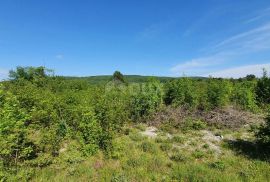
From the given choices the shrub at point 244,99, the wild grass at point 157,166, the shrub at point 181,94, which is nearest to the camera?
the wild grass at point 157,166

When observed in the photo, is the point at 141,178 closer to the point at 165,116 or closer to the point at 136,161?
the point at 136,161

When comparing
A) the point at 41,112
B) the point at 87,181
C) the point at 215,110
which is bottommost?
the point at 87,181

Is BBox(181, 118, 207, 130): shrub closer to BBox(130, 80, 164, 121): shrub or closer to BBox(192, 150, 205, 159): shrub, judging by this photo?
BBox(130, 80, 164, 121): shrub

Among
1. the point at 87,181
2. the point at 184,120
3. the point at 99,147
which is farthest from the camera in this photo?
the point at 184,120

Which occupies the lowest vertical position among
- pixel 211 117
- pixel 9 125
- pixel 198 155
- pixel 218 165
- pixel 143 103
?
pixel 198 155

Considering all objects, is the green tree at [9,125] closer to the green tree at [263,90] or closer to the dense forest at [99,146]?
the dense forest at [99,146]

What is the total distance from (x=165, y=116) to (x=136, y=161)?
225 inches

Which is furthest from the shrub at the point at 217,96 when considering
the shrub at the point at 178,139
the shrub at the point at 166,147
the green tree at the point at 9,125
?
the green tree at the point at 9,125

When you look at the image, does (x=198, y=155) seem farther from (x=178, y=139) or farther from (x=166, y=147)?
(x=178, y=139)

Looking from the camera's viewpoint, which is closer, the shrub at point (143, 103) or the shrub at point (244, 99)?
the shrub at point (143, 103)

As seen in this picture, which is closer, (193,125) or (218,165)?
(218,165)

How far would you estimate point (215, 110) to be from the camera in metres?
13.2

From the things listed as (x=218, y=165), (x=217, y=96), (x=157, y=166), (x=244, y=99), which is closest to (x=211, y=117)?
(x=217, y=96)

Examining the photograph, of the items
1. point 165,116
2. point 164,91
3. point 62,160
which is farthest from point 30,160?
point 164,91
